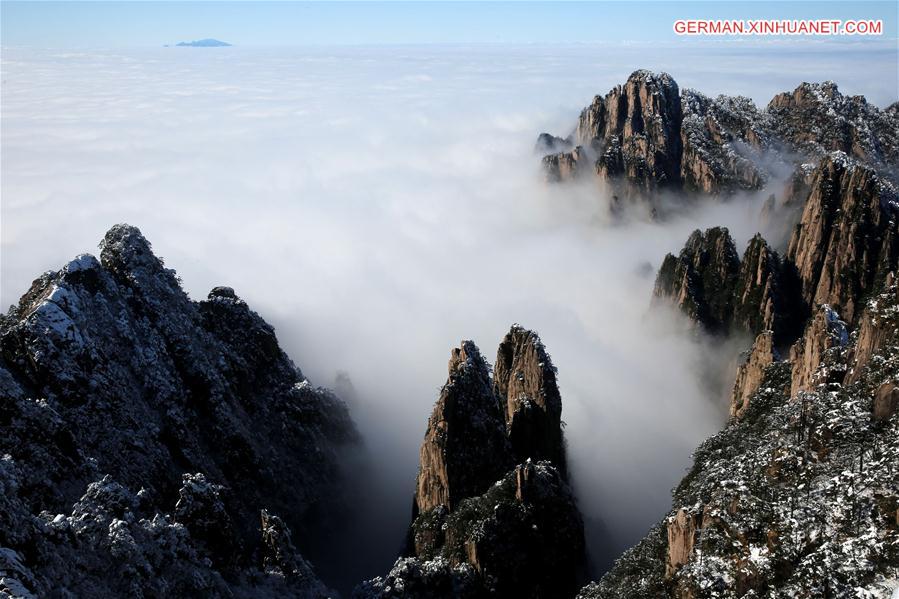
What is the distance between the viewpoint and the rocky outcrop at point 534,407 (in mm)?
74750

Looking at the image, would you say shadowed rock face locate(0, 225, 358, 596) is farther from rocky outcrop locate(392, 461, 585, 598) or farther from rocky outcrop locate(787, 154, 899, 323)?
rocky outcrop locate(787, 154, 899, 323)

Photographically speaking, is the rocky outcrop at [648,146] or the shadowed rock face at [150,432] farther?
the rocky outcrop at [648,146]

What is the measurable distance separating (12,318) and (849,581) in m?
64.5

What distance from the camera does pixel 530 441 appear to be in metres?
75.0

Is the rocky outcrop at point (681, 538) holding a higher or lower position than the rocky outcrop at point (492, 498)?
higher

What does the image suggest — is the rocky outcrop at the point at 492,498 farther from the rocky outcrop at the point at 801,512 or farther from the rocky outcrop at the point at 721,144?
the rocky outcrop at the point at 721,144

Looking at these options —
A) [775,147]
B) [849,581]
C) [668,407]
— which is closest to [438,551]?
[849,581]

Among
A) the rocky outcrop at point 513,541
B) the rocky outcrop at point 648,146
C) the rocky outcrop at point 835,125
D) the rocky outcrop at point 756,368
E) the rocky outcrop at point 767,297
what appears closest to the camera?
the rocky outcrop at point 513,541

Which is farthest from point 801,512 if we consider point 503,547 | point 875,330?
point 503,547

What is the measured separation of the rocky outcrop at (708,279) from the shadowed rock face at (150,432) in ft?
222

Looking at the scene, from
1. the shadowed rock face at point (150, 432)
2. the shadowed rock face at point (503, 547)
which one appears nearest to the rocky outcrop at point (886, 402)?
the shadowed rock face at point (503, 547)

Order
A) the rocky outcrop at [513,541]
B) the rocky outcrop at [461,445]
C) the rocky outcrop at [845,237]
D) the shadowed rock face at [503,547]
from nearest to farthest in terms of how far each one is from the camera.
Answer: the shadowed rock face at [503,547]
the rocky outcrop at [513,541]
the rocky outcrop at [461,445]
the rocky outcrop at [845,237]

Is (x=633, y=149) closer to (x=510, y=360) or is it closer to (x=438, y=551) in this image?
(x=510, y=360)

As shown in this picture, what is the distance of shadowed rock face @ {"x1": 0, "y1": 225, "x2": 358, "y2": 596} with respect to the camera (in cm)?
4156
